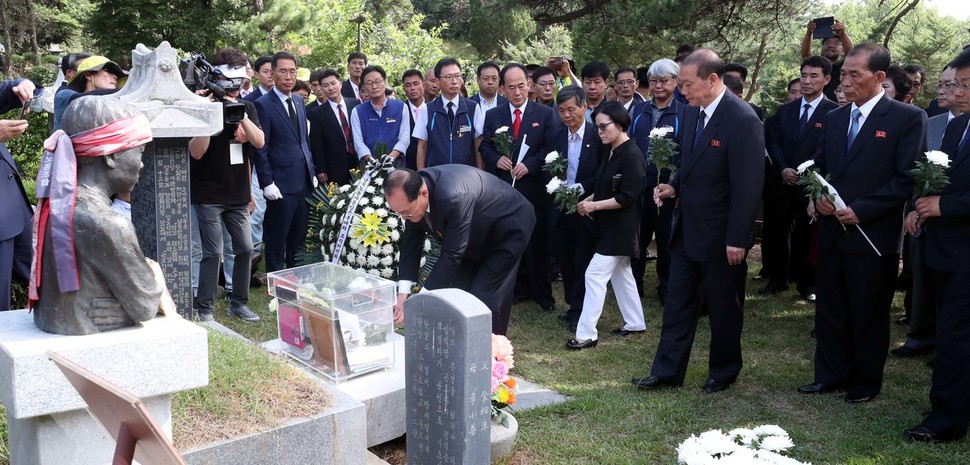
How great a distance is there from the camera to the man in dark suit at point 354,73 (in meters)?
10.6

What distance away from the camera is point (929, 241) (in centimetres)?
460

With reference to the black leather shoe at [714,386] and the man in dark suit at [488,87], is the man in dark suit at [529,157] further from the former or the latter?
the black leather shoe at [714,386]

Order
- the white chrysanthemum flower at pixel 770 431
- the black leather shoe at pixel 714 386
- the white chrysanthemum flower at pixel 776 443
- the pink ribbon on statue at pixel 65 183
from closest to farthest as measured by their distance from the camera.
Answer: the pink ribbon on statue at pixel 65 183
the white chrysanthemum flower at pixel 776 443
the white chrysanthemum flower at pixel 770 431
the black leather shoe at pixel 714 386

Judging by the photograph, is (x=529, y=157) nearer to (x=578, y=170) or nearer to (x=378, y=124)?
(x=578, y=170)

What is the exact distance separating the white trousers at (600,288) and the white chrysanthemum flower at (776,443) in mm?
2322

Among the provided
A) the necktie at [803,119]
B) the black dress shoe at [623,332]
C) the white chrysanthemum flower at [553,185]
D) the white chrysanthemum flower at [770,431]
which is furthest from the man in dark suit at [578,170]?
the white chrysanthemum flower at [770,431]

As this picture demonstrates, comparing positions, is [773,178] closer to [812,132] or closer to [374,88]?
[812,132]

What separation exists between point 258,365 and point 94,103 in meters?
1.80

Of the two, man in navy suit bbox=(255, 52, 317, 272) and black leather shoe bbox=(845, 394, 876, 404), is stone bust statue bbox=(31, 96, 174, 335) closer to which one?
black leather shoe bbox=(845, 394, 876, 404)

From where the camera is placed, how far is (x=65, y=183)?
2.91 meters

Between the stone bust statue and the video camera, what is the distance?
9.71ft

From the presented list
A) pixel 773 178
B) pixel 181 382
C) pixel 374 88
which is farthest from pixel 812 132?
pixel 181 382

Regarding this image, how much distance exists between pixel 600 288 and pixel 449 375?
2.67 m

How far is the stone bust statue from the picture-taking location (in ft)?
9.59
